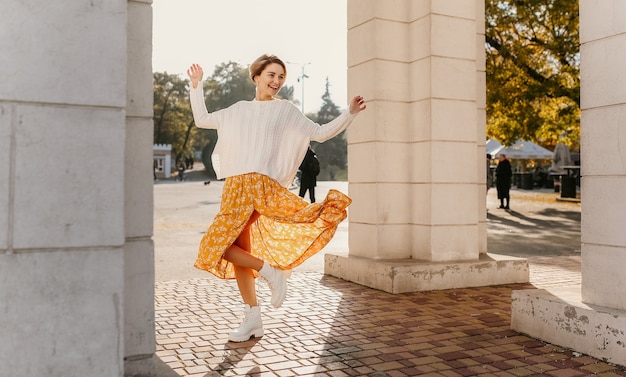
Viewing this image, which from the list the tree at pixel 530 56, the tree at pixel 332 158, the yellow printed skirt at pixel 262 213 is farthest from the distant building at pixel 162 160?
the yellow printed skirt at pixel 262 213

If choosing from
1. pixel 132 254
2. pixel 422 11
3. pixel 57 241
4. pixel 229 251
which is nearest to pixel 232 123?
pixel 229 251

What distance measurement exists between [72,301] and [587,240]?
3260 millimetres

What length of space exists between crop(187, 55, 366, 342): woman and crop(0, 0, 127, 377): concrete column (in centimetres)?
167

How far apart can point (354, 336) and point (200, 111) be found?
2.06 metres

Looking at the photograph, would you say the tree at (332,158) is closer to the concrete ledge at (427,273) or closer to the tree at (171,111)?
the tree at (171,111)

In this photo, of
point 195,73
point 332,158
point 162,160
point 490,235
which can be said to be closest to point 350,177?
point 195,73

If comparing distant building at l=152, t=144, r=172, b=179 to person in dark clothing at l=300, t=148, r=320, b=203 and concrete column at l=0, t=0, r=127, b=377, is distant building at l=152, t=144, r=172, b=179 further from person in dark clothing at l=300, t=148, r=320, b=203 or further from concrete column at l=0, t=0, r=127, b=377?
concrete column at l=0, t=0, r=127, b=377

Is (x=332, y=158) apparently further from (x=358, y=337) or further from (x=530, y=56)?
(x=358, y=337)

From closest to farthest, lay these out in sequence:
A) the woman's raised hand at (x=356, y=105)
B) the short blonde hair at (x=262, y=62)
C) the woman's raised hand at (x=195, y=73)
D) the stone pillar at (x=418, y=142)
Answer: the woman's raised hand at (x=195, y=73)
the woman's raised hand at (x=356, y=105)
the short blonde hair at (x=262, y=62)
the stone pillar at (x=418, y=142)

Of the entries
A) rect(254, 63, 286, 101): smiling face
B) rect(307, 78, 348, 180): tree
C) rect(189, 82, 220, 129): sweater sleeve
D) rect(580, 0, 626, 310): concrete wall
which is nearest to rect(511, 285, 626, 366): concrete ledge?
rect(580, 0, 626, 310): concrete wall

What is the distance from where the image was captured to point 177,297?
5922mm

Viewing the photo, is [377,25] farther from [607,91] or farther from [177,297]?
[177,297]

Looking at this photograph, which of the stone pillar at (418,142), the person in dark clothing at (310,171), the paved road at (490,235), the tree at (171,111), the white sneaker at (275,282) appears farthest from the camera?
the tree at (171,111)

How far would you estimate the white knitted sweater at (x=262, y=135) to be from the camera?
4.34 m
